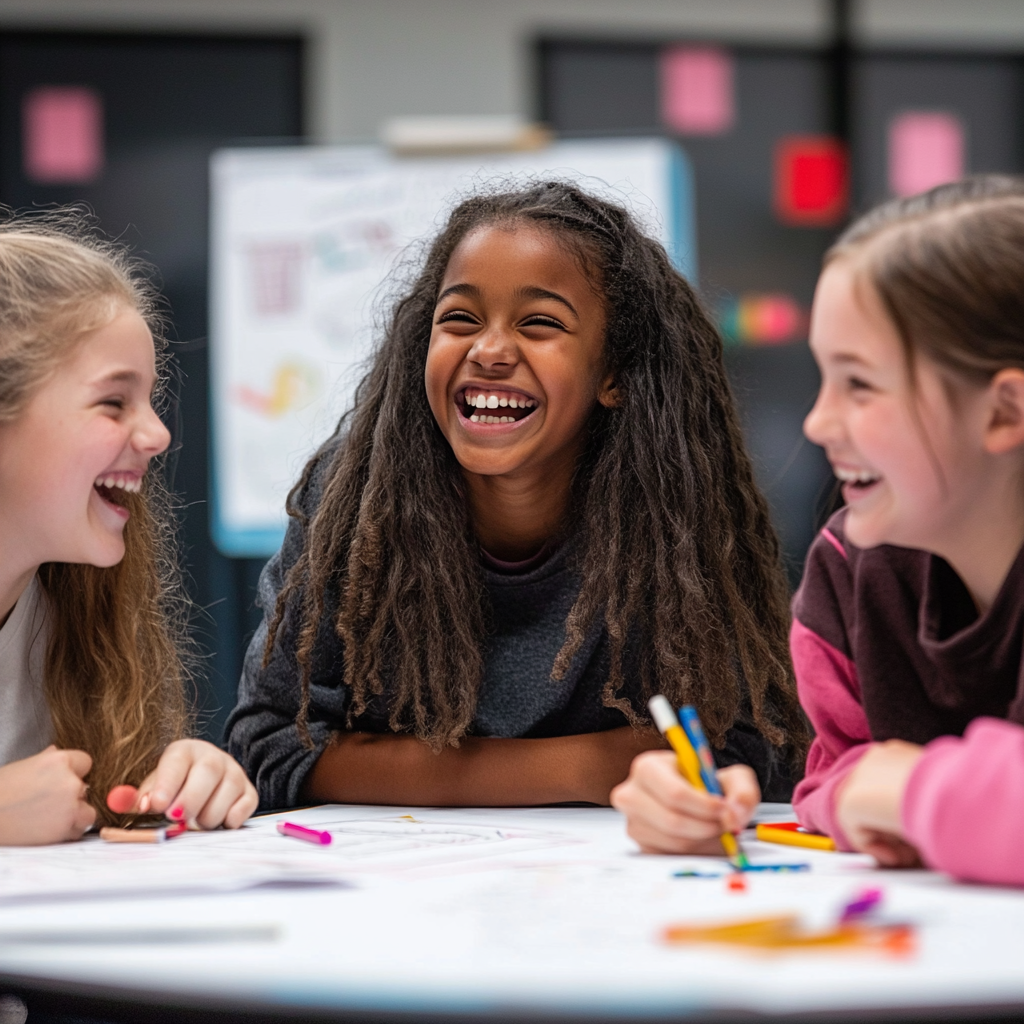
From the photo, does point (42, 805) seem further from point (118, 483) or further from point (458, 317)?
point (458, 317)

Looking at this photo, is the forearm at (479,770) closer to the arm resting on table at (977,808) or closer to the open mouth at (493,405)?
the open mouth at (493,405)

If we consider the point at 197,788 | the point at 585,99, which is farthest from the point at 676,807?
the point at 585,99

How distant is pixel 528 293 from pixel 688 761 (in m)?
0.68

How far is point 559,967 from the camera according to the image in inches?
24.9

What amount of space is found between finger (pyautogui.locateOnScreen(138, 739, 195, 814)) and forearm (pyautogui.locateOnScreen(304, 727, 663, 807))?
0.24 metres

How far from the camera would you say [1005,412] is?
977mm

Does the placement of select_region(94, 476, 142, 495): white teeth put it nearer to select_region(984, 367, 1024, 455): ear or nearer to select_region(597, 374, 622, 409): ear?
select_region(597, 374, 622, 409): ear

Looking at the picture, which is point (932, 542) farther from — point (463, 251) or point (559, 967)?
point (463, 251)

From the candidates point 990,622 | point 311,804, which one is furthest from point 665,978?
point 311,804

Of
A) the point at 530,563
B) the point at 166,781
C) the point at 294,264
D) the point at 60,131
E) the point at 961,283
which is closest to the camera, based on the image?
the point at 961,283

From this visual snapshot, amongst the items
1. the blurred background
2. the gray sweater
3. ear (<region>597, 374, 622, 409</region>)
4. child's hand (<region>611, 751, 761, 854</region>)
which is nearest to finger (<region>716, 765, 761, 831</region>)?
child's hand (<region>611, 751, 761, 854</region>)

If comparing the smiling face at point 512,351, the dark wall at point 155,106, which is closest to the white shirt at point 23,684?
the smiling face at point 512,351

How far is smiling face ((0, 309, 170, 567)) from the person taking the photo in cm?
128

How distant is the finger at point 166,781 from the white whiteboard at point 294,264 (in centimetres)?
229
